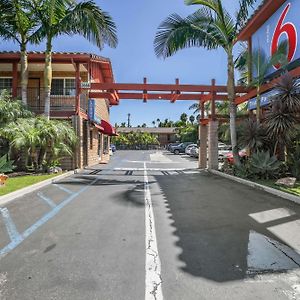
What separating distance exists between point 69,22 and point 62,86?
18.4 feet

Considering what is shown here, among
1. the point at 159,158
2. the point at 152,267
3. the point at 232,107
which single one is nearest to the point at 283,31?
the point at 232,107

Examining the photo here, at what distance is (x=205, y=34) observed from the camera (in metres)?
17.0

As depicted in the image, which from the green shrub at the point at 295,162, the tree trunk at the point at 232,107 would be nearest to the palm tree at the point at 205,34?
the tree trunk at the point at 232,107

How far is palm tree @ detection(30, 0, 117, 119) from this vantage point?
1753 centimetres

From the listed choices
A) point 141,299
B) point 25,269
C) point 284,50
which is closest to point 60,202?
point 25,269

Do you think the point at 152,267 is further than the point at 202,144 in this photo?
No

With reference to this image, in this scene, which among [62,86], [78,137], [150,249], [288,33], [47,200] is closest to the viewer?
[150,249]

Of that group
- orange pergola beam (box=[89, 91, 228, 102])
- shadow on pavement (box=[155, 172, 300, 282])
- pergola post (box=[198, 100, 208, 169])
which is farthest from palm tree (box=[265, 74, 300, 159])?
pergola post (box=[198, 100, 208, 169])

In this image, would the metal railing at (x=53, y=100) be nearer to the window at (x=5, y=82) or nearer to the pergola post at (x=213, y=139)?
the window at (x=5, y=82)

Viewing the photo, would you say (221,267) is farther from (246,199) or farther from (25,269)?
(246,199)

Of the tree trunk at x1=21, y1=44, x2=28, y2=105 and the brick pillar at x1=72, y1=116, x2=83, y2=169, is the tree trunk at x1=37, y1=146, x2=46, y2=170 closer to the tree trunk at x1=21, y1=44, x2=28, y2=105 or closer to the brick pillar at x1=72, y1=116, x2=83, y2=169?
the brick pillar at x1=72, y1=116, x2=83, y2=169

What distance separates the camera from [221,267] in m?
4.52

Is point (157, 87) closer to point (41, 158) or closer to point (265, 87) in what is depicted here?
point (265, 87)

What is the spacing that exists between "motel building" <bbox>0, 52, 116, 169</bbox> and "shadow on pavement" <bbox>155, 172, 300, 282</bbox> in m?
11.2
